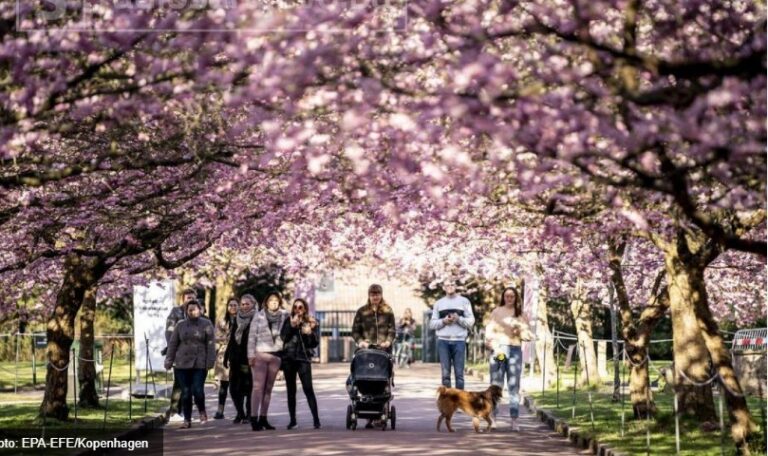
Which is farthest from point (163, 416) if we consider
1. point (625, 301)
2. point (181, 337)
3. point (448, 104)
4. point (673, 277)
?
point (448, 104)

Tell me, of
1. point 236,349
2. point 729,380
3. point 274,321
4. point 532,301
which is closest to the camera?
point 729,380

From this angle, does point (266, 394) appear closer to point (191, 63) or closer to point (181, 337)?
point (181, 337)

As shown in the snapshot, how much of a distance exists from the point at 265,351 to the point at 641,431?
5.31 metres

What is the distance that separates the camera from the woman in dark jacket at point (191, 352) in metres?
21.7

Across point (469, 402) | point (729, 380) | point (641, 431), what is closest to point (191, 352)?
point (469, 402)

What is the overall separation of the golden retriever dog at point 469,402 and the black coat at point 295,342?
201 cm

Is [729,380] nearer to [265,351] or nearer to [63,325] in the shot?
[265,351]

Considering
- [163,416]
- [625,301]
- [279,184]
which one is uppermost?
[279,184]

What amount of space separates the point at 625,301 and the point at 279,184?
20.5 ft

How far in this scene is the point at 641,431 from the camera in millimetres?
19359

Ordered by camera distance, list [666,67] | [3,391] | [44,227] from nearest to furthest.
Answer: [666,67], [44,227], [3,391]

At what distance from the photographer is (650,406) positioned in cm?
2206

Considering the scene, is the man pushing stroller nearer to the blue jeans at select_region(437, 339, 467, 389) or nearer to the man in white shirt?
the man in white shirt

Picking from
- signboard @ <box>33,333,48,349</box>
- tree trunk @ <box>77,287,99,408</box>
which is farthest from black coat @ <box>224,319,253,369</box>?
signboard @ <box>33,333,48,349</box>
